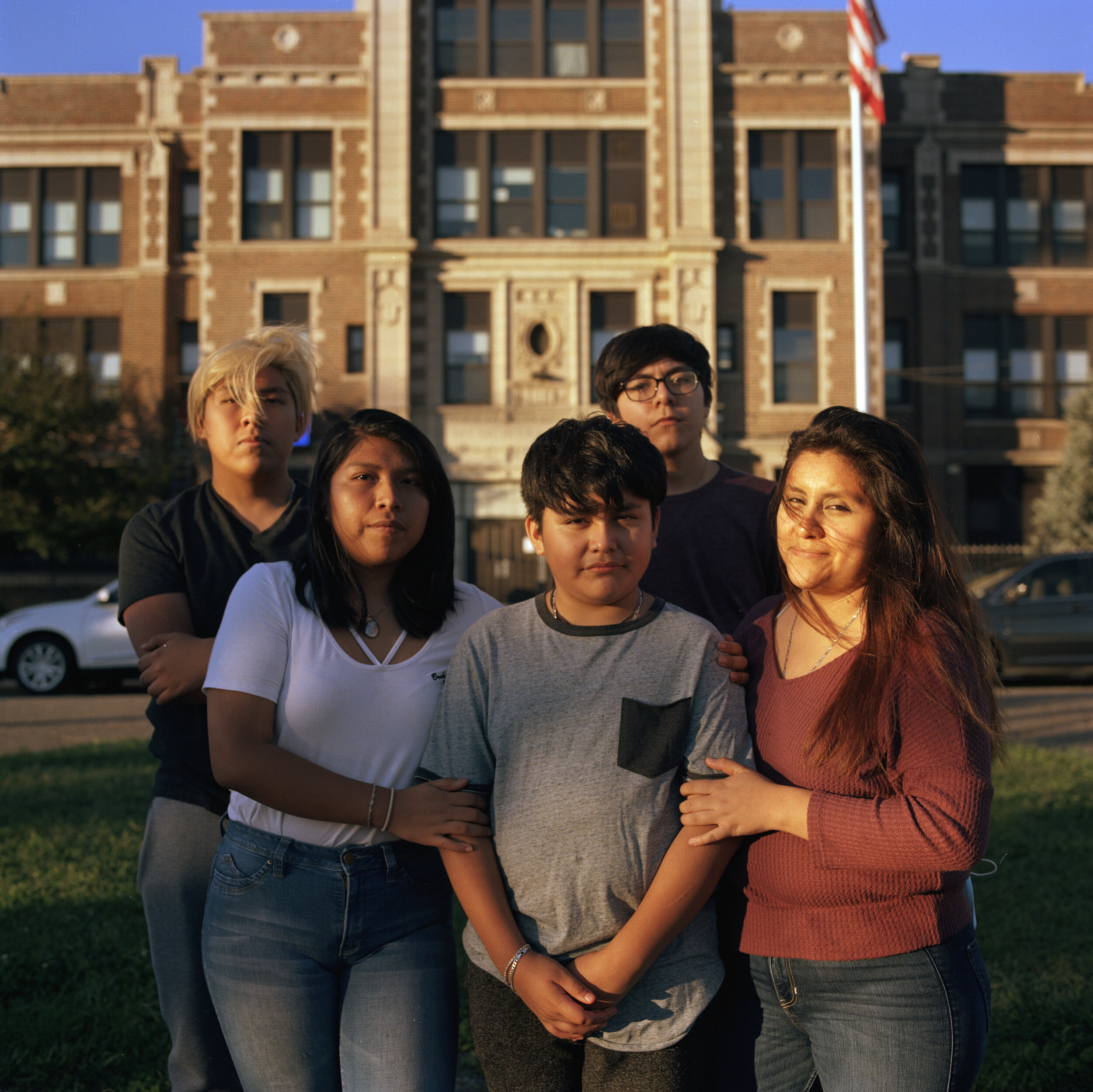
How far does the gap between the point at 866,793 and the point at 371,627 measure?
1.15 metres

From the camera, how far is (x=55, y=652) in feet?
45.2

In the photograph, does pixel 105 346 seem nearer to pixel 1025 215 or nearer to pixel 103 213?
pixel 103 213

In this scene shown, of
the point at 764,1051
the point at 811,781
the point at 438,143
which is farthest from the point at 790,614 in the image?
the point at 438,143

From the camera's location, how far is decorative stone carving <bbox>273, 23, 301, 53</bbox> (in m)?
22.0

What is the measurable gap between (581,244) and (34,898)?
18.9 m

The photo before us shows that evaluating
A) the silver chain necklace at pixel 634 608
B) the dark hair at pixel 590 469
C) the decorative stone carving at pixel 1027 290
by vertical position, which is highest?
the decorative stone carving at pixel 1027 290

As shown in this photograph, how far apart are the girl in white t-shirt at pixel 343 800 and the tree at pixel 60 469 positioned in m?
20.3

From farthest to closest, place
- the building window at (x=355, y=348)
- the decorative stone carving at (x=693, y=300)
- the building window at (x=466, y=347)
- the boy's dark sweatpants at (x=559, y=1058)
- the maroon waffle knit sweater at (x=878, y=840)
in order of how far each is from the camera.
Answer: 1. the building window at (x=355, y=348)
2. the building window at (x=466, y=347)
3. the decorative stone carving at (x=693, y=300)
4. the boy's dark sweatpants at (x=559, y=1058)
5. the maroon waffle knit sweater at (x=878, y=840)

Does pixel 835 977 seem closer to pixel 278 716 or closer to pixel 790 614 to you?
pixel 790 614

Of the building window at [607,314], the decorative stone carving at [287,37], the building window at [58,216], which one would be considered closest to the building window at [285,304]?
the decorative stone carving at [287,37]

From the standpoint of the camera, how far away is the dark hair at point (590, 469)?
2131mm

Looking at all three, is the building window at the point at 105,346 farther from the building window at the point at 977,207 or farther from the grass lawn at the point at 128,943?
the building window at the point at 977,207

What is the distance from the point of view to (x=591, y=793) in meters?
2.04

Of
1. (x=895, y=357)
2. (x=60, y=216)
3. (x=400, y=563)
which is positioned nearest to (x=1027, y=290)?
(x=895, y=357)
